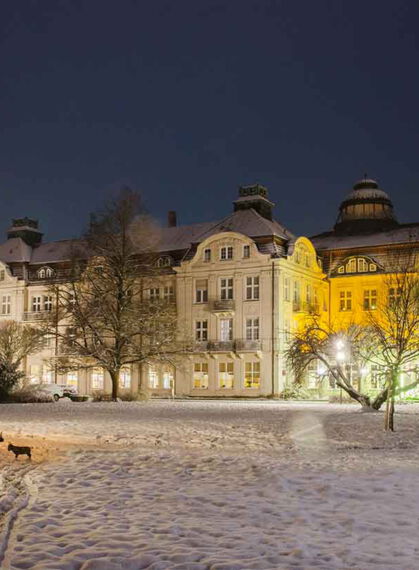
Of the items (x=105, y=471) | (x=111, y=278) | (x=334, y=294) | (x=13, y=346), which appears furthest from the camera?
(x=334, y=294)

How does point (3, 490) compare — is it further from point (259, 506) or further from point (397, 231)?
point (397, 231)

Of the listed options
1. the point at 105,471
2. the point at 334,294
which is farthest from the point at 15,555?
the point at 334,294

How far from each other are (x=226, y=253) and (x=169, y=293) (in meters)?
5.95

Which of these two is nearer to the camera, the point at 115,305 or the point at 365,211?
the point at 115,305

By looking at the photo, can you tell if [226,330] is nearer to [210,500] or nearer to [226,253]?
[226,253]

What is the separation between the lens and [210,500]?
13.4m

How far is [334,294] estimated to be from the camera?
6366cm

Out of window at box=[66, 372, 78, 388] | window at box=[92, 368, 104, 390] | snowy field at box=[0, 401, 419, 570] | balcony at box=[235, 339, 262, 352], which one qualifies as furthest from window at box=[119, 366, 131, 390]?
snowy field at box=[0, 401, 419, 570]

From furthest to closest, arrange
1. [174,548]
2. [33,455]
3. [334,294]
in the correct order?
[334,294], [33,455], [174,548]

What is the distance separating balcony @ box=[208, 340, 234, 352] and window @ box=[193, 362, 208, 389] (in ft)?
4.78

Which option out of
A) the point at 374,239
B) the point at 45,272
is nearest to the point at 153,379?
the point at 45,272

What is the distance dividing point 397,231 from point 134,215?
22.2 meters

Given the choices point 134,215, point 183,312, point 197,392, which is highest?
point 134,215

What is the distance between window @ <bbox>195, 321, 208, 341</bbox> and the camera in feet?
200
